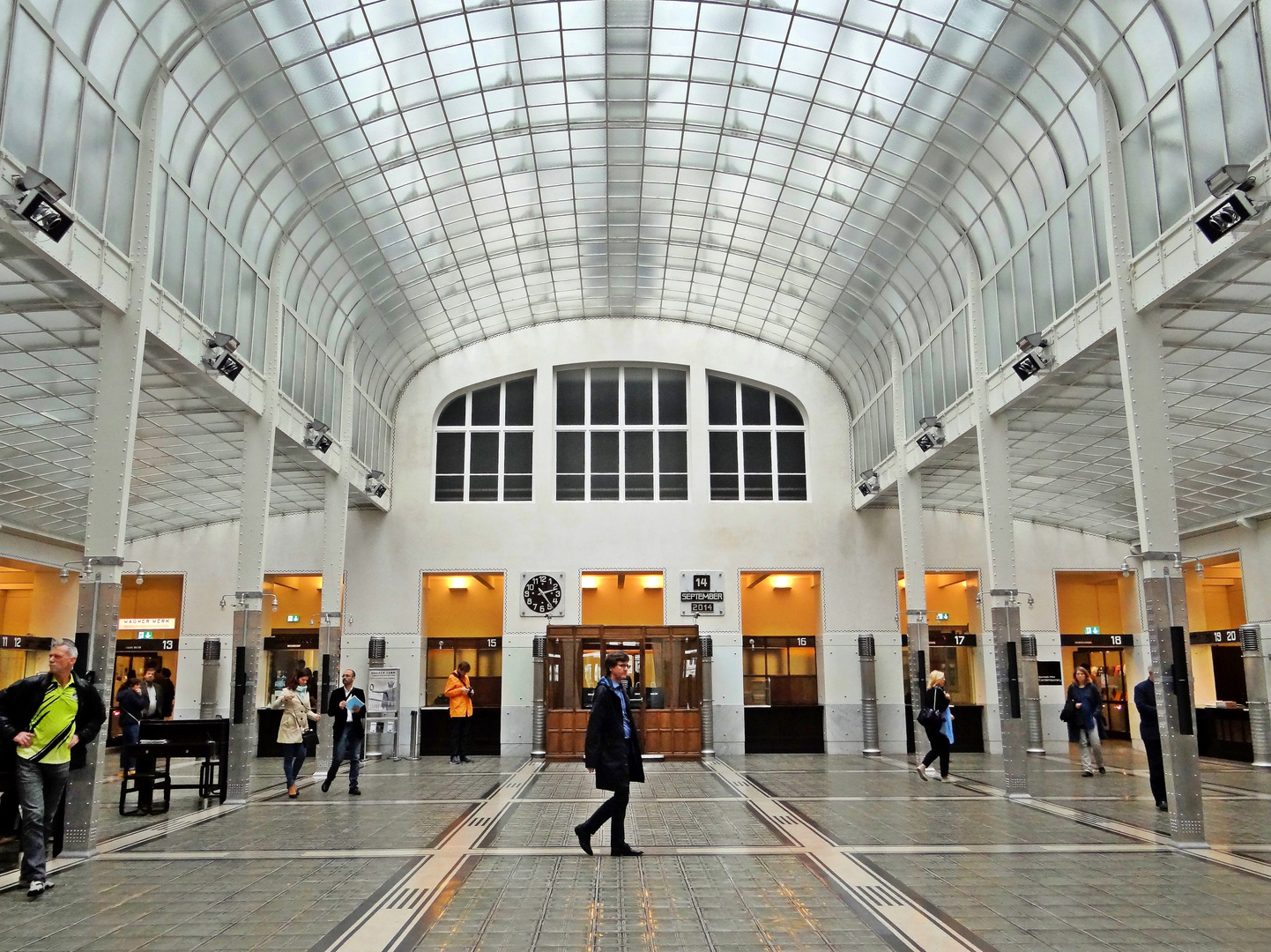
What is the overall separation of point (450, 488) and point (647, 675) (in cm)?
823

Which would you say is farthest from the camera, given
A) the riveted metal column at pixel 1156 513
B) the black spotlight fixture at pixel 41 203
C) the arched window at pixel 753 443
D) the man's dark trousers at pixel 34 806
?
the arched window at pixel 753 443

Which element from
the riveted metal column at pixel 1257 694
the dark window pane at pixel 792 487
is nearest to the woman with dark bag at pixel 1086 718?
the riveted metal column at pixel 1257 694

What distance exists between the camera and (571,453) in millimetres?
29141

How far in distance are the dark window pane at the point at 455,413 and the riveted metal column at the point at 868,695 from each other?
13.4 m

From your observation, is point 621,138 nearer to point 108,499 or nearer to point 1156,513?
point 108,499

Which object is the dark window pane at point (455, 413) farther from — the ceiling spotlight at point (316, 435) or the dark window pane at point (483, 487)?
the ceiling spotlight at point (316, 435)

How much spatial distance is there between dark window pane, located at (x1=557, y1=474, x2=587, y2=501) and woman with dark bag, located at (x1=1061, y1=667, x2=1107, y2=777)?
14.2 m

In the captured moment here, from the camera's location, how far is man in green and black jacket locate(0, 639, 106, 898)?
8867 mm

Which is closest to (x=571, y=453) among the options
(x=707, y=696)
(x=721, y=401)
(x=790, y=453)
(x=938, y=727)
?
(x=721, y=401)

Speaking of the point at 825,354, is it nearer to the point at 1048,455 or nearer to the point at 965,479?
the point at 965,479

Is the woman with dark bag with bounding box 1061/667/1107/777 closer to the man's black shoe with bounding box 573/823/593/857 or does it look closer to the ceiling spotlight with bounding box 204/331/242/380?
the man's black shoe with bounding box 573/823/593/857

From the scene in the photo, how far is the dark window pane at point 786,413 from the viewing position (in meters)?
29.8

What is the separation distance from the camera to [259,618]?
16156 mm

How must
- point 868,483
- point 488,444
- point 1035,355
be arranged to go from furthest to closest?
point 488,444 < point 868,483 < point 1035,355
